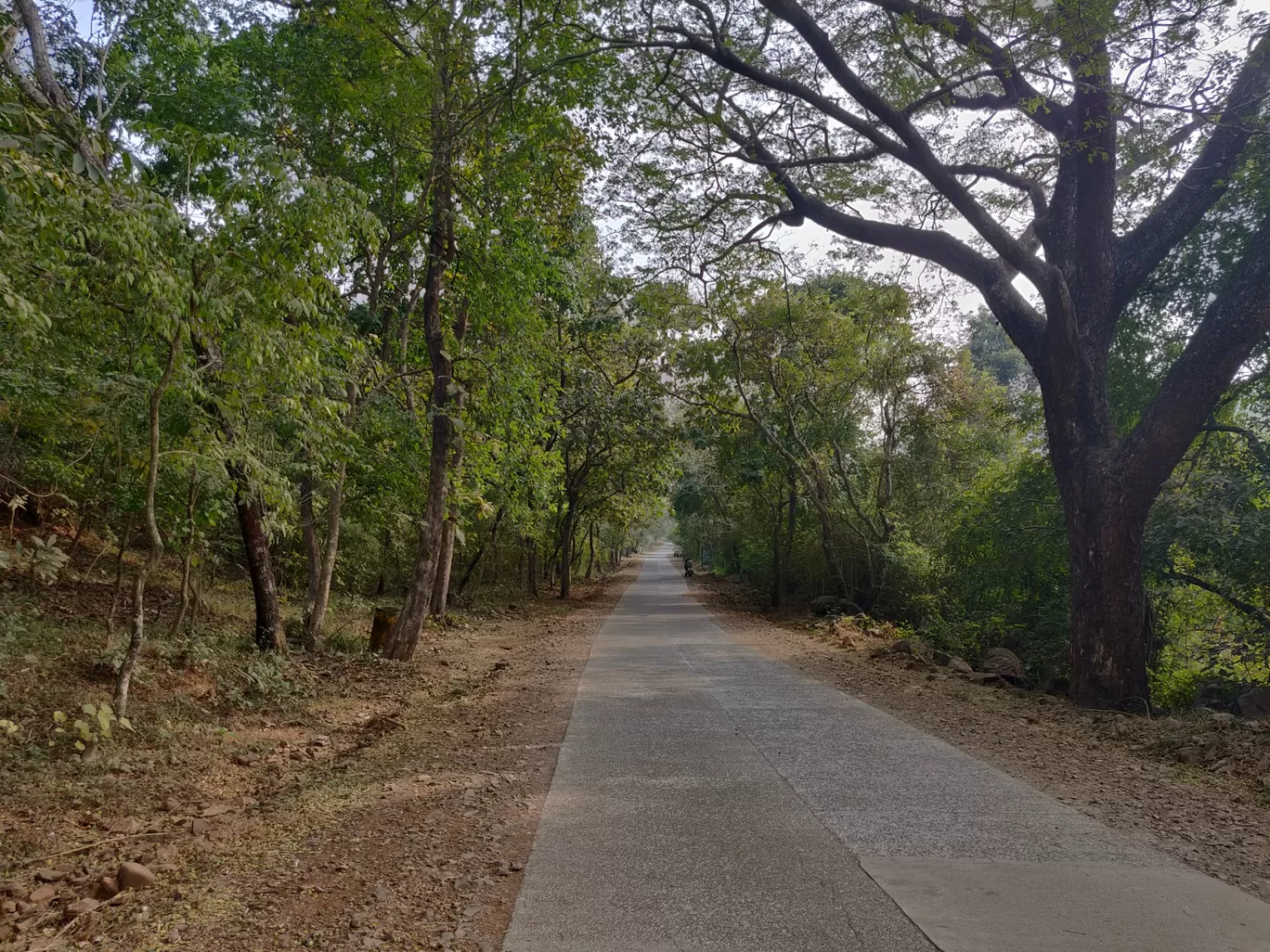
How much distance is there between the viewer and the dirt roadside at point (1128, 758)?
4613 millimetres

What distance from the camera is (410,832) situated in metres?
4.69

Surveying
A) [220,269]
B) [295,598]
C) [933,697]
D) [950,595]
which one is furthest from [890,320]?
[220,269]

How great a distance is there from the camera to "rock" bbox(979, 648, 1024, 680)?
12.4m

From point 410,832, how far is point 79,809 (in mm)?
2111

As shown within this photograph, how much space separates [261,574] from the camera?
30.7 feet

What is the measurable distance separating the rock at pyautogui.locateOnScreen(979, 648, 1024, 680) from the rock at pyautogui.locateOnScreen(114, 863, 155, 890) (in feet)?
37.0

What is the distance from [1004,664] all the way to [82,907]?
12.5m

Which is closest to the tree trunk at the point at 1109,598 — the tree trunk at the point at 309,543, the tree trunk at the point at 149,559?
the tree trunk at the point at 149,559

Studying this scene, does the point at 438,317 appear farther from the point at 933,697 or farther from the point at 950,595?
the point at 950,595

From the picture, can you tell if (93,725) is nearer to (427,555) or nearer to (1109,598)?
(427,555)

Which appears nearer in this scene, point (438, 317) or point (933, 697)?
point (933, 697)

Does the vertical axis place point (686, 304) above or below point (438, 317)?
above

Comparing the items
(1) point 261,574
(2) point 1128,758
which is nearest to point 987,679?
(2) point 1128,758

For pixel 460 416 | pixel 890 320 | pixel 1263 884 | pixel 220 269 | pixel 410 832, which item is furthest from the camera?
pixel 890 320
